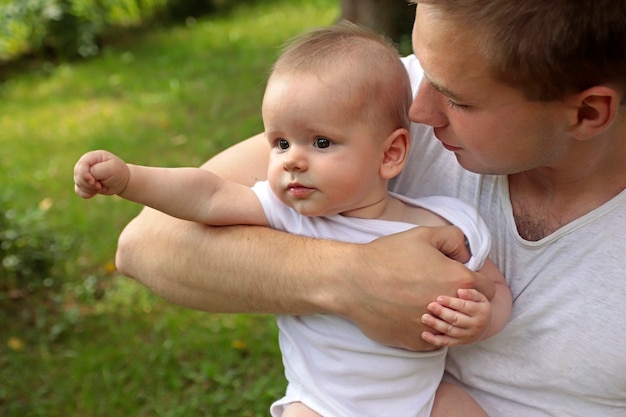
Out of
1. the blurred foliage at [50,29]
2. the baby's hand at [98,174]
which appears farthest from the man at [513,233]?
the blurred foliage at [50,29]

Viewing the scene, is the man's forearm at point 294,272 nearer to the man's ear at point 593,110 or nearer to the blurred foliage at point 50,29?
the man's ear at point 593,110

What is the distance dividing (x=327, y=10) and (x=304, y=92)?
8.99 m

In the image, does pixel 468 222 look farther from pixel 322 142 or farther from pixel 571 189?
pixel 322 142

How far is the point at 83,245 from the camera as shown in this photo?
5.43 m

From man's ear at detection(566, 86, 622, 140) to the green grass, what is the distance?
1884 millimetres

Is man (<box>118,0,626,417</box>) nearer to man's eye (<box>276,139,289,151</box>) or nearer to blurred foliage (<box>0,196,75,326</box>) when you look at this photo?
man's eye (<box>276,139,289,151</box>)

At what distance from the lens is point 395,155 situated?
2.28 metres

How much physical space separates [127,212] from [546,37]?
4.35 metres

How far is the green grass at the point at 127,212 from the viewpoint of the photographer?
4078 millimetres

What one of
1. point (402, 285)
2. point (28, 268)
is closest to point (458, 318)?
point (402, 285)

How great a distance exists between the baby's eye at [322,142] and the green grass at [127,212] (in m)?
1.56

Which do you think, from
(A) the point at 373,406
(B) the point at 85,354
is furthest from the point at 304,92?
(B) the point at 85,354

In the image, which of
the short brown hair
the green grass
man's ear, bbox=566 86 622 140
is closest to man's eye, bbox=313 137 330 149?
the short brown hair

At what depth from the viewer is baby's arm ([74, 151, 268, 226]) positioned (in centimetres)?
199
